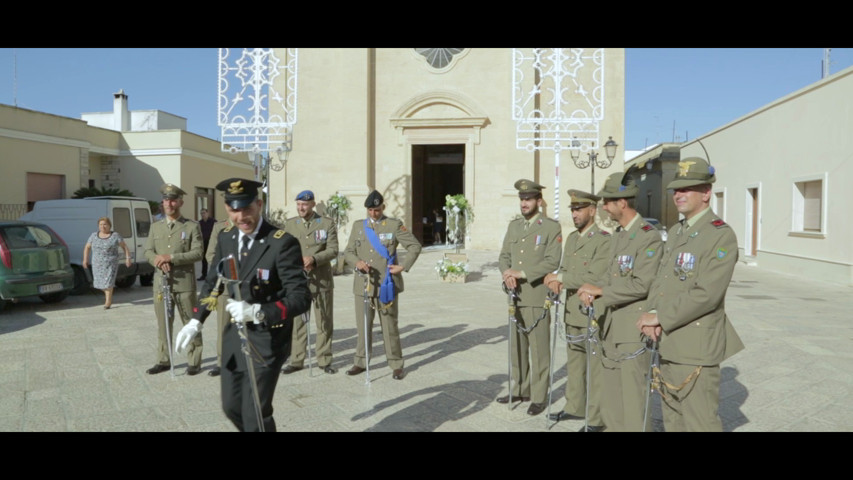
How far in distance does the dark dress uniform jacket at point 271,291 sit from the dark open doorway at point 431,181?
727 inches

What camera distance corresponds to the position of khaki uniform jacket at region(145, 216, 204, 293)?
616cm

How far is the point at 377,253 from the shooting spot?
20.1 feet

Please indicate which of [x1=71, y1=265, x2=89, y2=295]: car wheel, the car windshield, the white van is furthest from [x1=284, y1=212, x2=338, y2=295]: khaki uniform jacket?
[x1=71, y1=265, x2=89, y2=295]: car wheel

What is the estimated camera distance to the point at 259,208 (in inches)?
141

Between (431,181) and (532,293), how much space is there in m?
21.3

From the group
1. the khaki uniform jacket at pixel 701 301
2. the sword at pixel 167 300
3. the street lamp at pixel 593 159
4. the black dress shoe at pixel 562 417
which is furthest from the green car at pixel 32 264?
the street lamp at pixel 593 159

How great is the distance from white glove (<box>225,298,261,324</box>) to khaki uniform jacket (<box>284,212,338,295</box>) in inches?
127

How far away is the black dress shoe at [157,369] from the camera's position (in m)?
5.99

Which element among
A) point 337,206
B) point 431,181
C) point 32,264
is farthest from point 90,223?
point 431,181

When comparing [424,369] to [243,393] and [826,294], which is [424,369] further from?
[826,294]

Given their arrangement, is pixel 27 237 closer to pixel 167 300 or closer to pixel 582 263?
pixel 167 300

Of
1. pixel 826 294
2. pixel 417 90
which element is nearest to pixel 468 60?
pixel 417 90

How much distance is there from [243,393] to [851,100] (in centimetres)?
1609

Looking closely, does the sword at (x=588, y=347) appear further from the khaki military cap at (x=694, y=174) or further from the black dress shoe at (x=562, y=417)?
the khaki military cap at (x=694, y=174)
